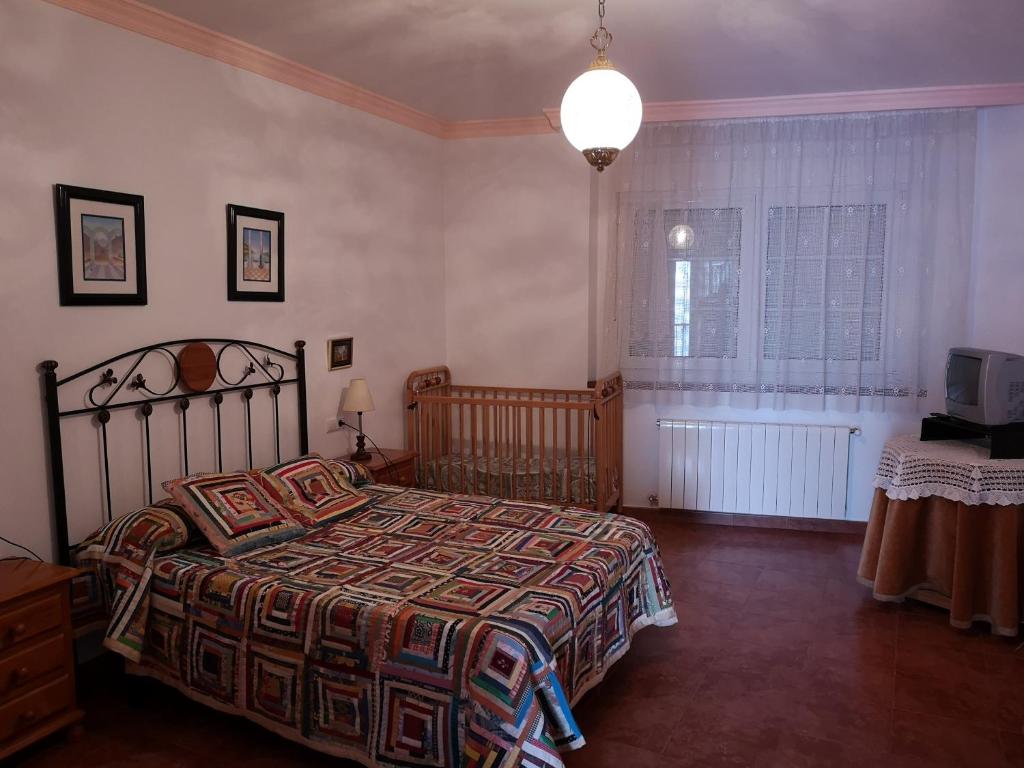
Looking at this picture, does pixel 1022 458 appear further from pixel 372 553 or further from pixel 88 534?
pixel 88 534

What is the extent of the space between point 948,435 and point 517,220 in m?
2.68

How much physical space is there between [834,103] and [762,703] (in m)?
3.14

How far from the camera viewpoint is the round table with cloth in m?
3.17

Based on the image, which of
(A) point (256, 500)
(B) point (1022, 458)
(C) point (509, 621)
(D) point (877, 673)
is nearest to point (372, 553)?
(A) point (256, 500)

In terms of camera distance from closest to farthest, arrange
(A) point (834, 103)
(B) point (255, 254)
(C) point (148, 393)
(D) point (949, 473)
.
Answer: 1. (C) point (148, 393)
2. (D) point (949, 473)
3. (B) point (255, 254)
4. (A) point (834, 103)

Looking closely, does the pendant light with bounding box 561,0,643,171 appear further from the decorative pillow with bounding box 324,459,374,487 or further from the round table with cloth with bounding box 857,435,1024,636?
the round table with cloth with bounding box 857,435,1024,636

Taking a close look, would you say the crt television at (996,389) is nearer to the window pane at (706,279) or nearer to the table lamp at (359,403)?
the window pane at (706,279)

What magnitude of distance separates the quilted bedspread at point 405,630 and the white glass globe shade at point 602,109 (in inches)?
53.3

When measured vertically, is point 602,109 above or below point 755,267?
above

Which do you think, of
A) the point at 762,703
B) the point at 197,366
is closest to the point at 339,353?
the point at 197,366

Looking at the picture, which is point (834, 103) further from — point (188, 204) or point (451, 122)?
point (188, 204)

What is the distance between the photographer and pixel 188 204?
10.4 ft

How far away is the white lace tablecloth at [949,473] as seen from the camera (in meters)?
3.17

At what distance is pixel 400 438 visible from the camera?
4.68 meters
